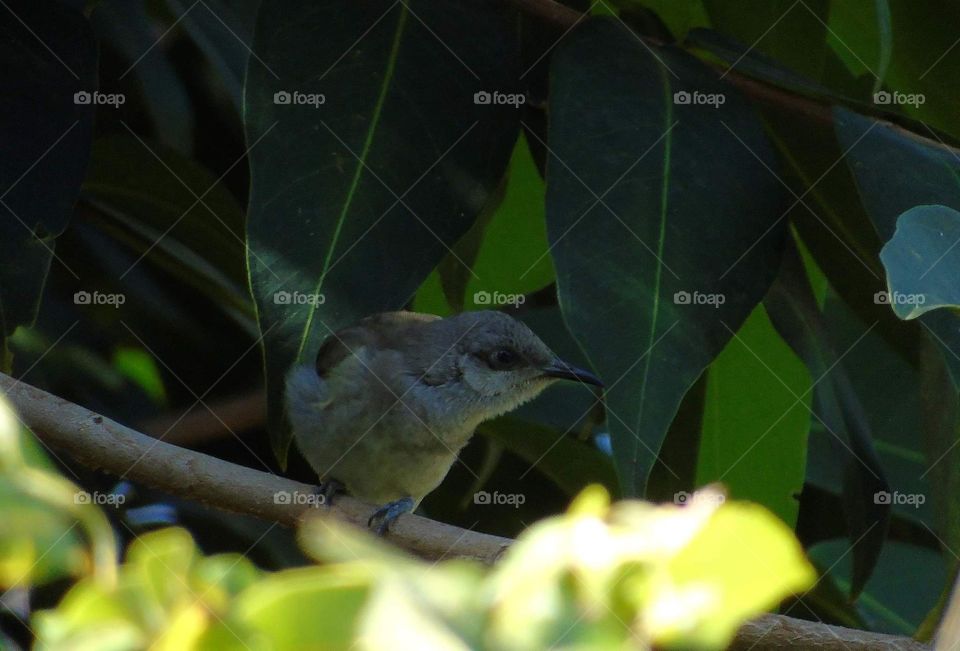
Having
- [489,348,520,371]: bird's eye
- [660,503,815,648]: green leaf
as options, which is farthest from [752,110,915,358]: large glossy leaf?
[660,503,815,648]: green leaf

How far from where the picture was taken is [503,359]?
3004mm

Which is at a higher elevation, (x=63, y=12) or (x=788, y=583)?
(x=63, y=12)

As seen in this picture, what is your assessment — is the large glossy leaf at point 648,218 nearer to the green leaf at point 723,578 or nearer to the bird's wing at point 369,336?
the bird's wing at point 369,336

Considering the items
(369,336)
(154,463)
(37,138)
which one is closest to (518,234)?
(369,336)

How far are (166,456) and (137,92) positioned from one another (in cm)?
136

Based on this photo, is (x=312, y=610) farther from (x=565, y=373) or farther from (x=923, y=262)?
(x=565, y=373)

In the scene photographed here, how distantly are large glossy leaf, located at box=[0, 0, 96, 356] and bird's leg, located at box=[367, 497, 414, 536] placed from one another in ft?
2.35

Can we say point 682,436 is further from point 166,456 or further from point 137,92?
point 137,92

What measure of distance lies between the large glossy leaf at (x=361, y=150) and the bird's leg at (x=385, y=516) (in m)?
0.24

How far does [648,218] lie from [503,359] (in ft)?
3.01

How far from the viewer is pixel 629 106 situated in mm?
2271

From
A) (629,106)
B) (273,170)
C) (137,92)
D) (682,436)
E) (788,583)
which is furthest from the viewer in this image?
(137,92)

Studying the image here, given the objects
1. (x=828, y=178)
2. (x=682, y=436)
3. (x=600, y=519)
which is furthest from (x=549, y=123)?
(x=600, y=519)

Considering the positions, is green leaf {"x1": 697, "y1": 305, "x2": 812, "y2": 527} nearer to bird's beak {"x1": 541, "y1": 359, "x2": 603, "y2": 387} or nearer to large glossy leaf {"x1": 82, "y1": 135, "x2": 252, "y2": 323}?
bird's beak {"x1": 541, "y1": 359, "x2": 603, "y2": 387}
